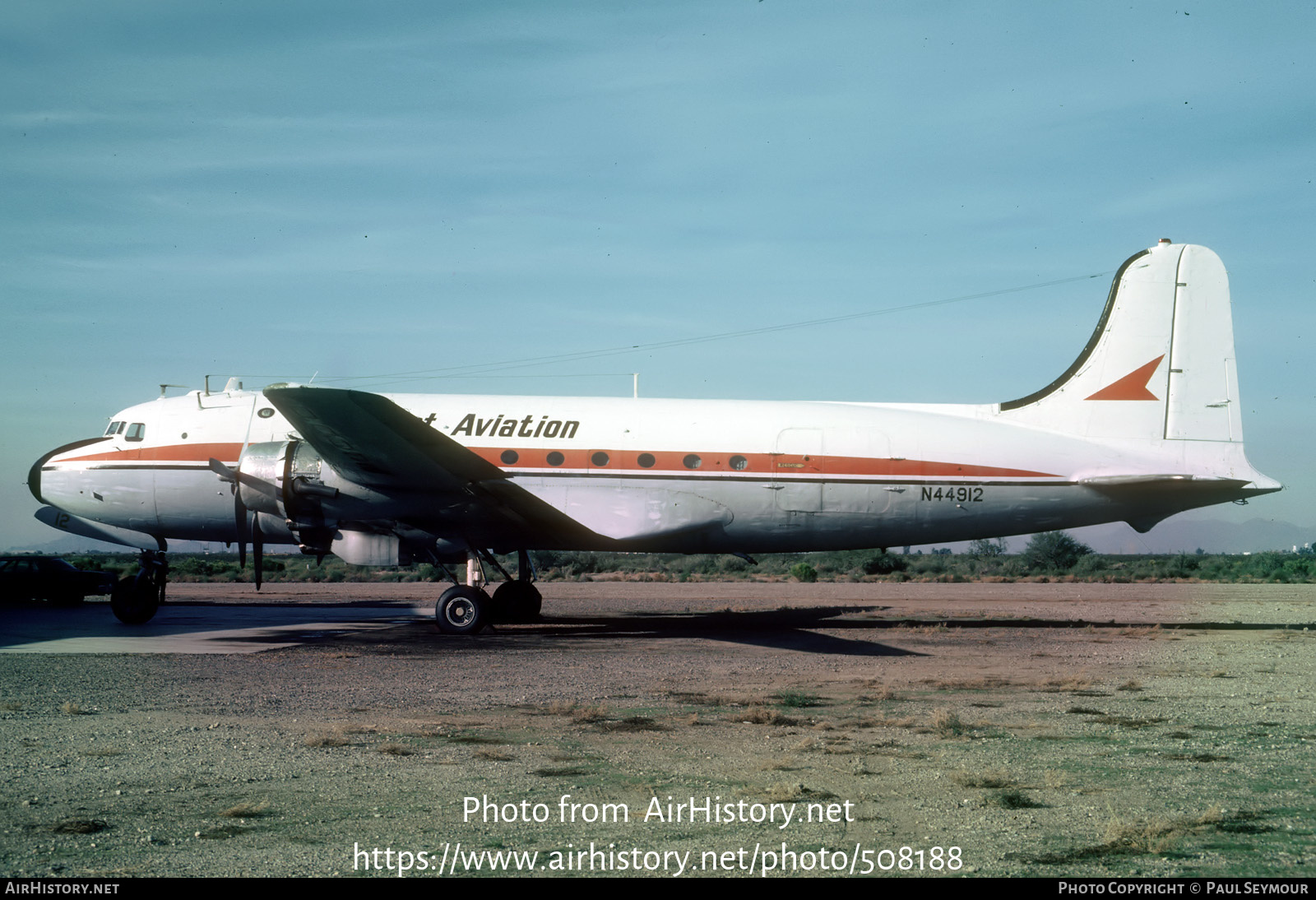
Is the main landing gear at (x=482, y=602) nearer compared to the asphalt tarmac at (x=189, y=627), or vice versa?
the asphalt tarmac at (x=189, y=627)

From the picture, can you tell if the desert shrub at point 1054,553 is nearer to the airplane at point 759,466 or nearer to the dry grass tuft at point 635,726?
the airplane at point 759,466

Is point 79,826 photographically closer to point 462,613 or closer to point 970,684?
point 970,684

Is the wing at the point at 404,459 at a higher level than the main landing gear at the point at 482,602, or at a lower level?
higher

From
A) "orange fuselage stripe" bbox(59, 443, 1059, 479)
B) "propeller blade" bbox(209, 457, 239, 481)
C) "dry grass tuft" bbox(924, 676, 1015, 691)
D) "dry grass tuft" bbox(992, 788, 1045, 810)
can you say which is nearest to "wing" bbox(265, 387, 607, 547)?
"orange fuselage stripe" bbox(59, 443, 1059, 479)

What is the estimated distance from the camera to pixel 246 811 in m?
5.98

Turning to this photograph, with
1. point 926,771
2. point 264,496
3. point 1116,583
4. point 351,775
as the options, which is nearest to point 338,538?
point 264,496

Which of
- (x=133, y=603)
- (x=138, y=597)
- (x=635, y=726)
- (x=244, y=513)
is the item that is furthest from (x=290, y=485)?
(x=635, y=726)

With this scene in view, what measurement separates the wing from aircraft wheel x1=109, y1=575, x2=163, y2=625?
17.7 feet

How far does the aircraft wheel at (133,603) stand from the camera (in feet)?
60.3

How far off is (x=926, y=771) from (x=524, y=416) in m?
12.8

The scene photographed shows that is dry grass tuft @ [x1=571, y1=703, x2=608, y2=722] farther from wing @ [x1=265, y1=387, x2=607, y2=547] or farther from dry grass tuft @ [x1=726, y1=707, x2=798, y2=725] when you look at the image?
wing @ [x1=265, y1=387, x2=607, y2=547]

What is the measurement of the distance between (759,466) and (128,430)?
12.5 m

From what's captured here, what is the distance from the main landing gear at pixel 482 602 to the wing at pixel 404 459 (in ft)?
3.52

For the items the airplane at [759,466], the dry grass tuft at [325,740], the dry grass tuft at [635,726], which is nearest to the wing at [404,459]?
the airplane at [759,466]
